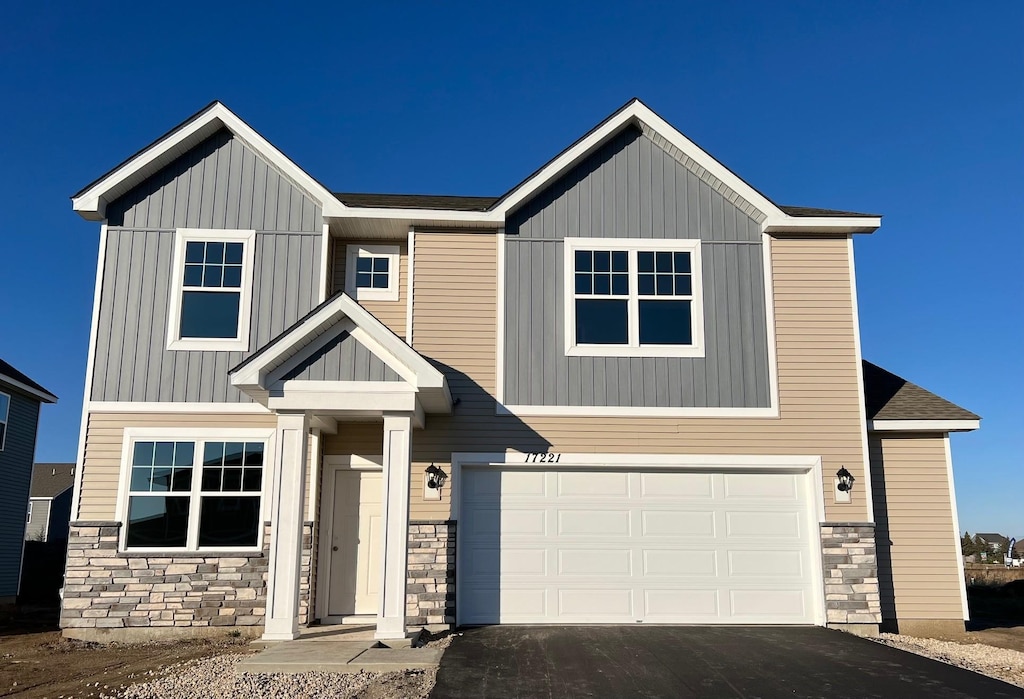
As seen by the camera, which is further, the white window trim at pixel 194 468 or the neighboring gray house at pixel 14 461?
the neighboring gray house at pixel 14 461

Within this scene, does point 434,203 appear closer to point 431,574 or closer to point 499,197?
point 499,197

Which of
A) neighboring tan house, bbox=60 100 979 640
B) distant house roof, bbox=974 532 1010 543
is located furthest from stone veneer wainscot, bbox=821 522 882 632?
distant house roof, bbox=974 532 1010 543

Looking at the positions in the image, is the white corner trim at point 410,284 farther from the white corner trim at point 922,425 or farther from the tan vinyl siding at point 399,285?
the white corner trim at point 922,425

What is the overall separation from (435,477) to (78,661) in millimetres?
4649

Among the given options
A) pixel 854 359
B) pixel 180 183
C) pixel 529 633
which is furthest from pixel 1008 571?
pixel 180 183

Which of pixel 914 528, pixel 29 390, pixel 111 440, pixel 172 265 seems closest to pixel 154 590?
pixel 111 440

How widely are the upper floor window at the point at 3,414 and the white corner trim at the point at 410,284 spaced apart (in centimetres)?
1125

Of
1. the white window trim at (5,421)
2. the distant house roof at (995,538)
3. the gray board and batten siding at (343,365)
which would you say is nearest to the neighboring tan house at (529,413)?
the gray board and batten siding at (343,365)

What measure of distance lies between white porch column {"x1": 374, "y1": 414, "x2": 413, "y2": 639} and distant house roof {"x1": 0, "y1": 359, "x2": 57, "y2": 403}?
1182 cm

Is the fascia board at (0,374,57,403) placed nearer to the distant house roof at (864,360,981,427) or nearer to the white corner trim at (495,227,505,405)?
the white corner trim at (495,227,505,405)

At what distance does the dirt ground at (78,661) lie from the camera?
302 inches

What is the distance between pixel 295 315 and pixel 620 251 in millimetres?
4811

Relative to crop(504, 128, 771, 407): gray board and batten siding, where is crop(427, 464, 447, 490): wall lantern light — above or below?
below

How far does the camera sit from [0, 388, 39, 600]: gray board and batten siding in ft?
56.6
